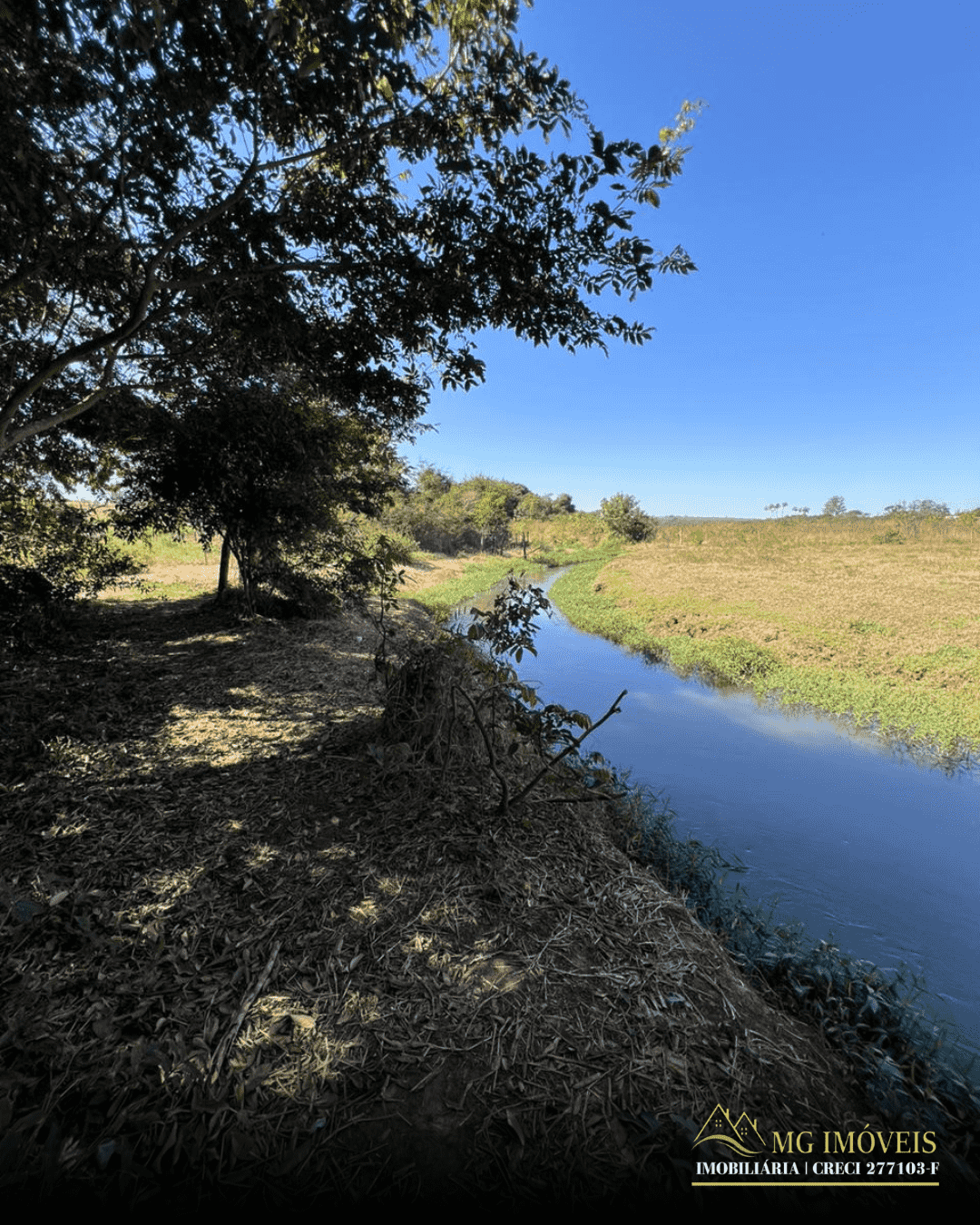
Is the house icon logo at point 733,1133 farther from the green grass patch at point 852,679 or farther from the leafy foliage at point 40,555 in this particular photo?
the green grass patch at point 852,679

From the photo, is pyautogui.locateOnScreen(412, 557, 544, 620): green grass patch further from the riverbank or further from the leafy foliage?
the riverbank

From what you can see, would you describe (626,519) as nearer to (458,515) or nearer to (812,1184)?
(458,515)

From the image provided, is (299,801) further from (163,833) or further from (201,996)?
(201,996)

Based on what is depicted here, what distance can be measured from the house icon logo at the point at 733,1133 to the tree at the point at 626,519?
165 feet

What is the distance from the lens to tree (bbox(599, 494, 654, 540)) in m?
49.2

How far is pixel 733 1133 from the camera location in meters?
1.83

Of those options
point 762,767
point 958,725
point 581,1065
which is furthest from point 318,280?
point 958,725

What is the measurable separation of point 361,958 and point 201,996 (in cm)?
70

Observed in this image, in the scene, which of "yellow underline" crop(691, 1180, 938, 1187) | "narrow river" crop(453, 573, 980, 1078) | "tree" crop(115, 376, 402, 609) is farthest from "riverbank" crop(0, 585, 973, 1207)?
"tree" crop(115, 376, 402, 609)

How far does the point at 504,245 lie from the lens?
3.91 m

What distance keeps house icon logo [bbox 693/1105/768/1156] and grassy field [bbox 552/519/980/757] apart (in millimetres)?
9238

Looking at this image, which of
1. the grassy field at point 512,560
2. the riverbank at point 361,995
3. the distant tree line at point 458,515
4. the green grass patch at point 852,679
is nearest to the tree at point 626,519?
the grassy field at point 512,560

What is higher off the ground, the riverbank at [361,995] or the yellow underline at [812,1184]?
the riverbank at [361,995]

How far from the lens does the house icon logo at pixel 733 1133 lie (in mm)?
1790
